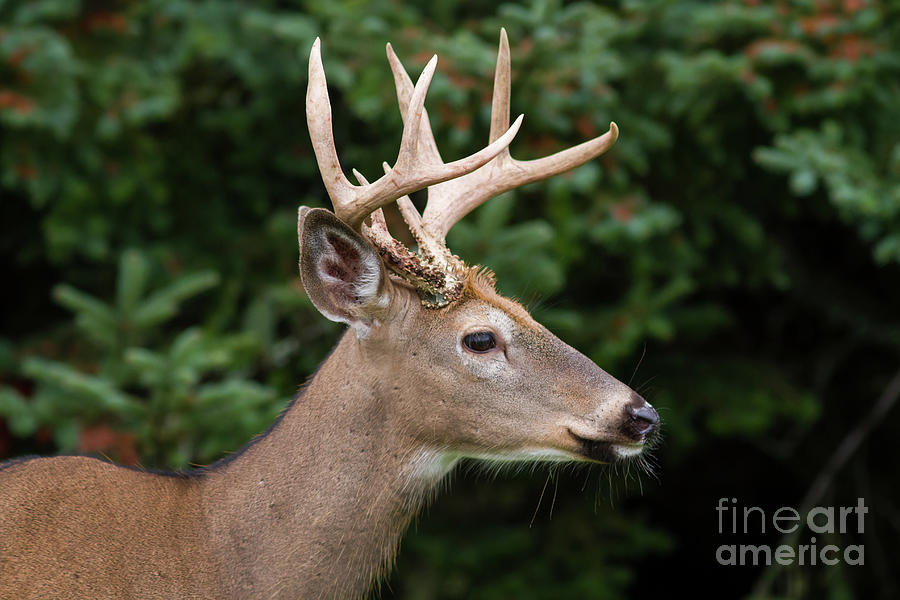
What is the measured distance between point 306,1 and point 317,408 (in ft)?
11.1

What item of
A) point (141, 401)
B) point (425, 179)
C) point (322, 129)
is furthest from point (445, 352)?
point (141, 401)

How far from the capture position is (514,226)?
564 centimetres

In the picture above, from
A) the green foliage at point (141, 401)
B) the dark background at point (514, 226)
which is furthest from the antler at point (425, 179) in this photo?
the green foliage at point (141, 401)

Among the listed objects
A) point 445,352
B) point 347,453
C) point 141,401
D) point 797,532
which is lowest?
point 797,532

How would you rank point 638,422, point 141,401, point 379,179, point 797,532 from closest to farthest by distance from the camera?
1. point 379,179
2. point 638,422
3. point 141,401
4. point 797,532

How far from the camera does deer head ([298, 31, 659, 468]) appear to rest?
2.76m

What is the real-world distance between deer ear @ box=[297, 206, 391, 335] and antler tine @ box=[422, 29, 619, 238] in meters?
0.45

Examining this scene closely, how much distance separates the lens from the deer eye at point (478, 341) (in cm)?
287

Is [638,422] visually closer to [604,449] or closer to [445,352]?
[604,449]

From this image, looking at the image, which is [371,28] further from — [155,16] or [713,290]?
[713,290]

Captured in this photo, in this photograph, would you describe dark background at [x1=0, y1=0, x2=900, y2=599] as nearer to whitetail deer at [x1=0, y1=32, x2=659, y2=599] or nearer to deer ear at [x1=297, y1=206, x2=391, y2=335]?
whitetail deer at [x1=0, y1=32, x2=659, y2=599]

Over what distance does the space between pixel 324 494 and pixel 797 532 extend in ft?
13.4

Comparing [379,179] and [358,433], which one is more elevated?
[379,179]

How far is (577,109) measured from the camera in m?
5.15
